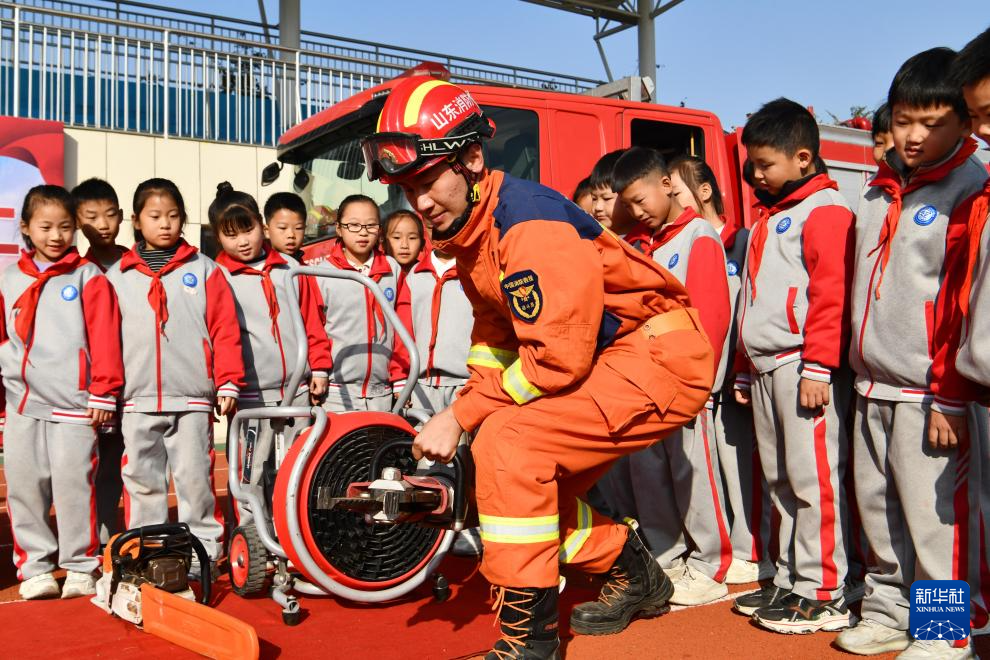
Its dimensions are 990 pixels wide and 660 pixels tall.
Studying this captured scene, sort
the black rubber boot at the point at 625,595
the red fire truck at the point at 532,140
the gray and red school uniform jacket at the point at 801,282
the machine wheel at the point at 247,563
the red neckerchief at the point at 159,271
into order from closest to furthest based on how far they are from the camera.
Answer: the black rubber boot at the point at 625,595 → the gray and red school uniform jacket at the point at 801,282 → the machine wheel at the point at 247,563 → the red neckerchief at the point at 159,271 → the red fire truck at the point at 532,140

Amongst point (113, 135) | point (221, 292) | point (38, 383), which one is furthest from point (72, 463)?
point (113, 135)

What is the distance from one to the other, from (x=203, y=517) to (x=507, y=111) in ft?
11.9

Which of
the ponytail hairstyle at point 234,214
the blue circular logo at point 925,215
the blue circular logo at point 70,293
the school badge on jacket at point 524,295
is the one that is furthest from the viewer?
the ponytail hairstyle at point 234,214

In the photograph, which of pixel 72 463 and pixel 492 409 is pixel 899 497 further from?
pixel 72 463

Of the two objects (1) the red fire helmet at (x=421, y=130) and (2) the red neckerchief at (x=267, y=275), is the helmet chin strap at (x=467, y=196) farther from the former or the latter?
(2) the red neckerchief at (x=267, y=275)

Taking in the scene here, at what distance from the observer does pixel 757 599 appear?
11.7ft

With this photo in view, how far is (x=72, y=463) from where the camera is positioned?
4.18m

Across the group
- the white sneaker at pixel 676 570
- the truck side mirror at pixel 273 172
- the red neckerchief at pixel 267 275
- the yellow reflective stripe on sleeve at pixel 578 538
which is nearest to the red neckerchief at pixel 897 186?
the yellow reflective stripe on sleeve at pixel 578 538

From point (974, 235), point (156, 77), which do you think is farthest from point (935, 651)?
point (156, 77)

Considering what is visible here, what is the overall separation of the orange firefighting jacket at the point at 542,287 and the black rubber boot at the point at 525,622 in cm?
53

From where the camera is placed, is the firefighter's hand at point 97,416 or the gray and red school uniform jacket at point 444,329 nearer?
the firefighter's hand at point 97,416

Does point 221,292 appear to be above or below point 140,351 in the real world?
above

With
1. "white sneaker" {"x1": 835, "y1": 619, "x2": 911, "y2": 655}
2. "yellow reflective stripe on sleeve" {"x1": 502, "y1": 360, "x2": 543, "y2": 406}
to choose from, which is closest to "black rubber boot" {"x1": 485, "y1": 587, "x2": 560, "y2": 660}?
"yellow reflective stripe on sleeve" {"x1": 502, "y1": 360, "x2": 543, "y2": 406}

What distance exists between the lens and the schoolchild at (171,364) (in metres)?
4.29
